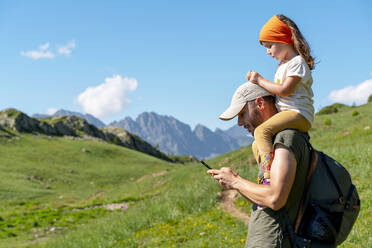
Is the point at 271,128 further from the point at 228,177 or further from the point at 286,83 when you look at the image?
the point at 228,177

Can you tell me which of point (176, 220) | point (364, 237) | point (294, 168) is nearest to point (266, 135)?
point (294, 168)

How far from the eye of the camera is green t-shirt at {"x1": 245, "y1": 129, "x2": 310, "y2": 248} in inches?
111

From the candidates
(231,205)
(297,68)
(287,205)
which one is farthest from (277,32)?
(231,205)

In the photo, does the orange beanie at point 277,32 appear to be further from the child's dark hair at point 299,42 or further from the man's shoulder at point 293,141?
the man's shoulder at point 293,141

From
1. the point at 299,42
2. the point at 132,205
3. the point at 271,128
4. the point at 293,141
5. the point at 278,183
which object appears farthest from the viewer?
the point at 132,205

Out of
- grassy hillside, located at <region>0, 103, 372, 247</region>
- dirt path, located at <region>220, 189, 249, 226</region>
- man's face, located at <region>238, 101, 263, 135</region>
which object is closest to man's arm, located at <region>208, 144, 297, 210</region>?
man's face, located at <region>238, 101, 263, 135</region>

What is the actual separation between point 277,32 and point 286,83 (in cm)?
54

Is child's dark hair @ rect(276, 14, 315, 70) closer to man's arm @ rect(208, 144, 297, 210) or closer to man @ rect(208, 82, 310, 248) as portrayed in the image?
man @ rect(208, 82, 310, 248)

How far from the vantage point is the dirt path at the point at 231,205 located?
10.7 metres

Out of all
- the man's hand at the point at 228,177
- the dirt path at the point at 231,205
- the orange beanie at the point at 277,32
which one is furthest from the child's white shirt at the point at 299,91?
the dirt path at the point at 231,205

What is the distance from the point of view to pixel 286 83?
9.86 feet

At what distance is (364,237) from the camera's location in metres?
6.61

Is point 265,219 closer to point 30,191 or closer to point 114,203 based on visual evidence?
point 114,203

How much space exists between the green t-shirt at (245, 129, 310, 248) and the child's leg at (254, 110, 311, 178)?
0.07 m
